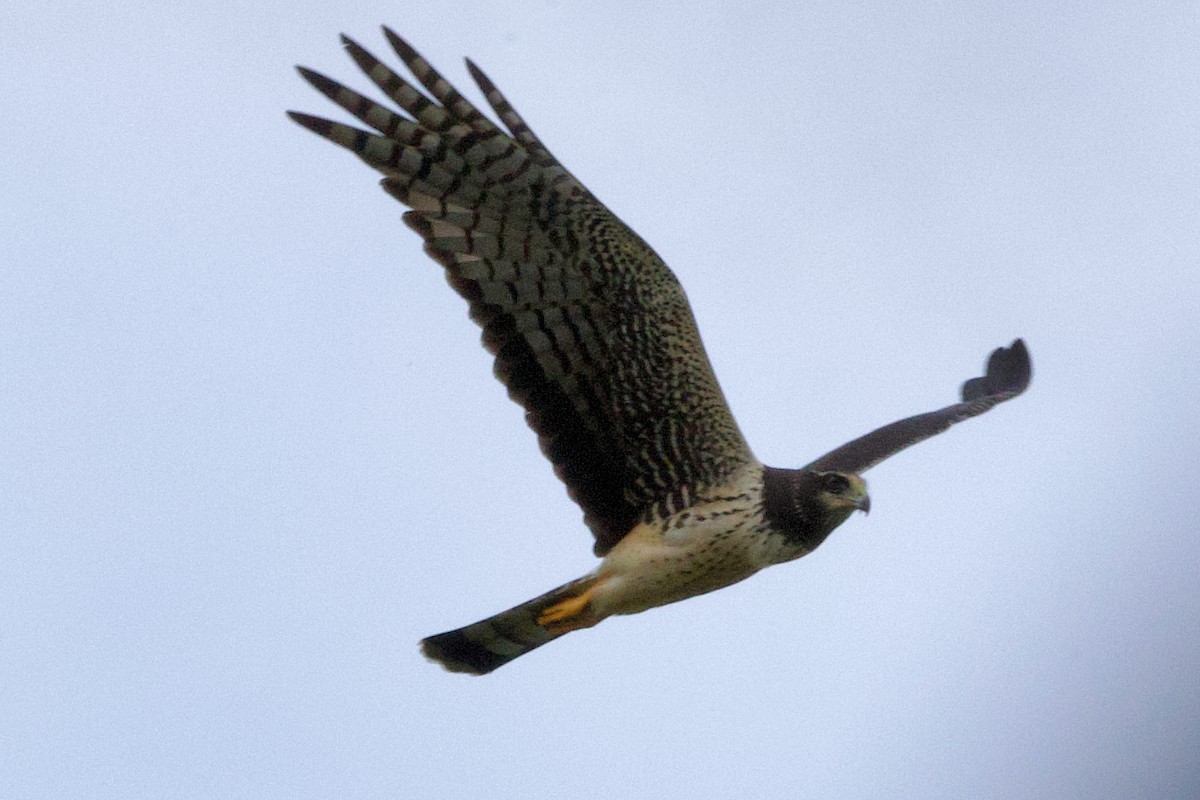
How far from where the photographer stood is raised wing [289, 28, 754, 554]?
9.03 meters

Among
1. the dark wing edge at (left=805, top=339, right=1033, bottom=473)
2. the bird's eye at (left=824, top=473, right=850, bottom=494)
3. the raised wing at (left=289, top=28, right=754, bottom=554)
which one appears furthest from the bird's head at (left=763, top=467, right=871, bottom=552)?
the dark wing edge at (left=805, top=339, right=1033, bottom=473)

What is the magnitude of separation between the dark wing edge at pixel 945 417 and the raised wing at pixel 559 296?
1.12 metres

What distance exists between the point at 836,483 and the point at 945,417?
2.08m

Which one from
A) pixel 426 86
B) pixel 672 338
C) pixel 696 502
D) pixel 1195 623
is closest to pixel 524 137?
pixel 426 86

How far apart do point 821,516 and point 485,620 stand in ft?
4.94

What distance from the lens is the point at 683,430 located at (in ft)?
31.6

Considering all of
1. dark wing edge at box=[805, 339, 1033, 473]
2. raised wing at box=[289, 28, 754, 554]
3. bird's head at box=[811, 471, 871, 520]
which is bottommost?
bird's head at box=[811, 471, 871, 520]

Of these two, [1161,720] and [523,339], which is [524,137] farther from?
[1161,720]

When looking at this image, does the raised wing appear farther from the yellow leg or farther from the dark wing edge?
the dark wing edge

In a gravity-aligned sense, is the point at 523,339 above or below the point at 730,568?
above

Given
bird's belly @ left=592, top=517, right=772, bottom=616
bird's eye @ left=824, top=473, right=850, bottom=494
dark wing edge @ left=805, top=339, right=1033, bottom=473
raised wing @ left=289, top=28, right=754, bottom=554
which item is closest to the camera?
raised wing @ left=289, top=28, right=754, bottom=554

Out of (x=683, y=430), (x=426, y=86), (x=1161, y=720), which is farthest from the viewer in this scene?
(x=1161, y=720)

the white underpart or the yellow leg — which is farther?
the yellow leg

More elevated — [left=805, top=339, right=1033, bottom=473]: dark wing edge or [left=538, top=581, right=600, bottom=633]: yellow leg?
[left=805, top=339, right=1033, bottom=473]: dark wing edge
